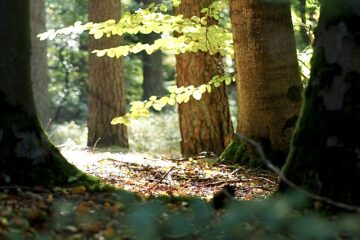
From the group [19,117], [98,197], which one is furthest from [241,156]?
[19,117]

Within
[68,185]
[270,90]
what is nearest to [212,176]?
[270,90]

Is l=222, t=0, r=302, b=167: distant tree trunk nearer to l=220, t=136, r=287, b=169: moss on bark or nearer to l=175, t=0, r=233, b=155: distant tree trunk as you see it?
l=220, t=136, r=287, b=169: moss on bark

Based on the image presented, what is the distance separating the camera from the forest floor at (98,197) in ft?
12.0

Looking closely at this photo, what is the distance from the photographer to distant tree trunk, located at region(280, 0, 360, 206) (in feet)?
14.3

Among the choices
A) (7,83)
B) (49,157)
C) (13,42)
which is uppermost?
(13,42)

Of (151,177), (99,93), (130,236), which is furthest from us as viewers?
(99,93)

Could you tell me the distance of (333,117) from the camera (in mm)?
4477

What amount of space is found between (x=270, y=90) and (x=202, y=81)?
3224 millimetres

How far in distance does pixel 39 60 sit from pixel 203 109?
7904mm

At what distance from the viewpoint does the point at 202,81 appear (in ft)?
36.6

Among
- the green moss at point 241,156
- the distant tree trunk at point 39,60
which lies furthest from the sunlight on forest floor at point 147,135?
the green moss at point 241,156

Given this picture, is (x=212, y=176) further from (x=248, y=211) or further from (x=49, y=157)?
(x=248, y=211)

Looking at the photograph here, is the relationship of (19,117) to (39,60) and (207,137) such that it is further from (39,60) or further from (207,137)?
(39,60)

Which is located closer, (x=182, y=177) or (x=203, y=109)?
(x=182, y=177)
